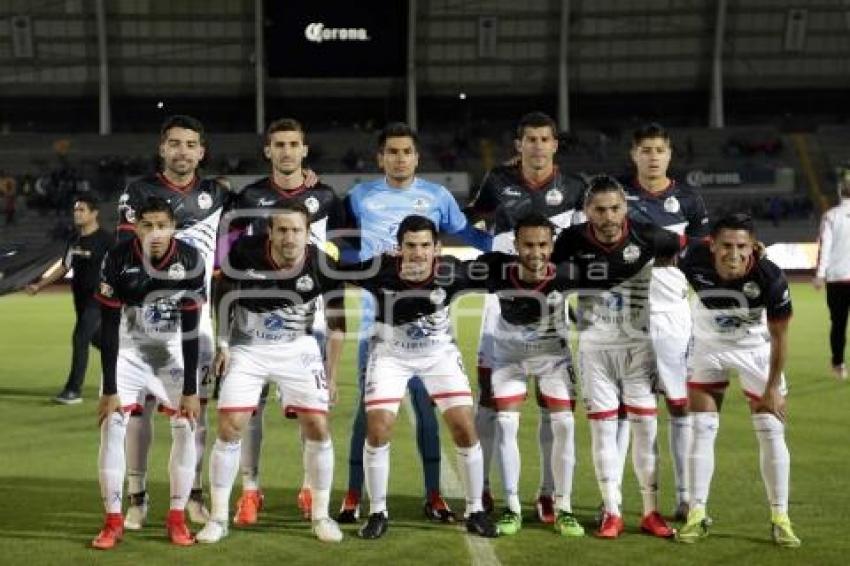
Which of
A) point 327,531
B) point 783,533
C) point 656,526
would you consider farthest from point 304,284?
point 783,533

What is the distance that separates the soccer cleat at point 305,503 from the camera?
22.3 feet

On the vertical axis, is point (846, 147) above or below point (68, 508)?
above

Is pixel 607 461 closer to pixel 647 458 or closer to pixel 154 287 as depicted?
pixel 647 458

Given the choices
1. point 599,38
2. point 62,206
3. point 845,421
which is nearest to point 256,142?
point 62,206

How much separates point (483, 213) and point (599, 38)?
36683 millimetres

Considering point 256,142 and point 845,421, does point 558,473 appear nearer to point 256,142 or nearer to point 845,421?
point 845,421

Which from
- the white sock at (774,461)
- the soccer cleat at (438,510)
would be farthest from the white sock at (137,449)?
the white sock at (774,461)

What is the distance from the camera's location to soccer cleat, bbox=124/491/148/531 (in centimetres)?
648

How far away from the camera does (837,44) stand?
4247 cm

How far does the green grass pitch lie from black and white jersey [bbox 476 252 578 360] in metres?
1.06

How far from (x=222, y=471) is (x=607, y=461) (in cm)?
217

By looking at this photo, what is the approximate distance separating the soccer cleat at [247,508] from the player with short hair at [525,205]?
4.60 ft

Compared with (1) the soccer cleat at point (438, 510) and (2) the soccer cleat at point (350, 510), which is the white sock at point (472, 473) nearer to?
(1) the soccer cleat at point (438, 510)

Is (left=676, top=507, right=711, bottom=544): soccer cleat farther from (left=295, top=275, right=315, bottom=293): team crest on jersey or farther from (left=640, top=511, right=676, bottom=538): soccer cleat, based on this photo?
(left=295, top=275, right=315, bottom=293): team crest on jersey
